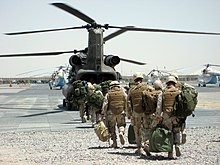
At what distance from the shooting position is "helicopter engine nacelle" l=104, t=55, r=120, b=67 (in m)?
23.1

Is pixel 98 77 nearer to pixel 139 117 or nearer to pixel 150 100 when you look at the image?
pixel 139 117

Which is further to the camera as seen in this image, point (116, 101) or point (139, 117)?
point (116, 101)

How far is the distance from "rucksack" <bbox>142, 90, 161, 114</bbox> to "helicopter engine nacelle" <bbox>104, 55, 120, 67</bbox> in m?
13.6

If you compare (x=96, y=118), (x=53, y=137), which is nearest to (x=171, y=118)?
(x=53, y=137)

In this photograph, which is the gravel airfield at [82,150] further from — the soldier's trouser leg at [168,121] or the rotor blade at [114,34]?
the rotor blade at [114,34]

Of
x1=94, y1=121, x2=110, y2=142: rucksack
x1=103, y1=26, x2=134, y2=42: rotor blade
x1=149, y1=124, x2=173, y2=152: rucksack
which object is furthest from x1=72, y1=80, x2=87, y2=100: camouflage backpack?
x1=149, y1=124, x2=173, y2=152: rucksack

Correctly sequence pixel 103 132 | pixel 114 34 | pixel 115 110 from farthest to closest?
pixel 114 34 → pixel 103 132 → pixel 115 110

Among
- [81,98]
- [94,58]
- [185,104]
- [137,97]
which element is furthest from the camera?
[94,58]

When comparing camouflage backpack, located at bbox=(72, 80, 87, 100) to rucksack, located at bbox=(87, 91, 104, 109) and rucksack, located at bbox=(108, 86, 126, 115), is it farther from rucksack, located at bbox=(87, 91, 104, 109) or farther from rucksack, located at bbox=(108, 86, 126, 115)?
rucksack, located at bbox=(108, 86, 126, 115)

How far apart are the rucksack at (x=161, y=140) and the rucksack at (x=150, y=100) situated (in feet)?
1.97

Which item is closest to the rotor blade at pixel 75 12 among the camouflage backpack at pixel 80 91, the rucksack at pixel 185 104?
the camouflage backpack at pixel 80 91

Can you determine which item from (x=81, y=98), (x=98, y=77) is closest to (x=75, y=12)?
(x=98, y=77)

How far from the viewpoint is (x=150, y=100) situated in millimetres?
9516

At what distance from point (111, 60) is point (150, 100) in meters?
13.7
